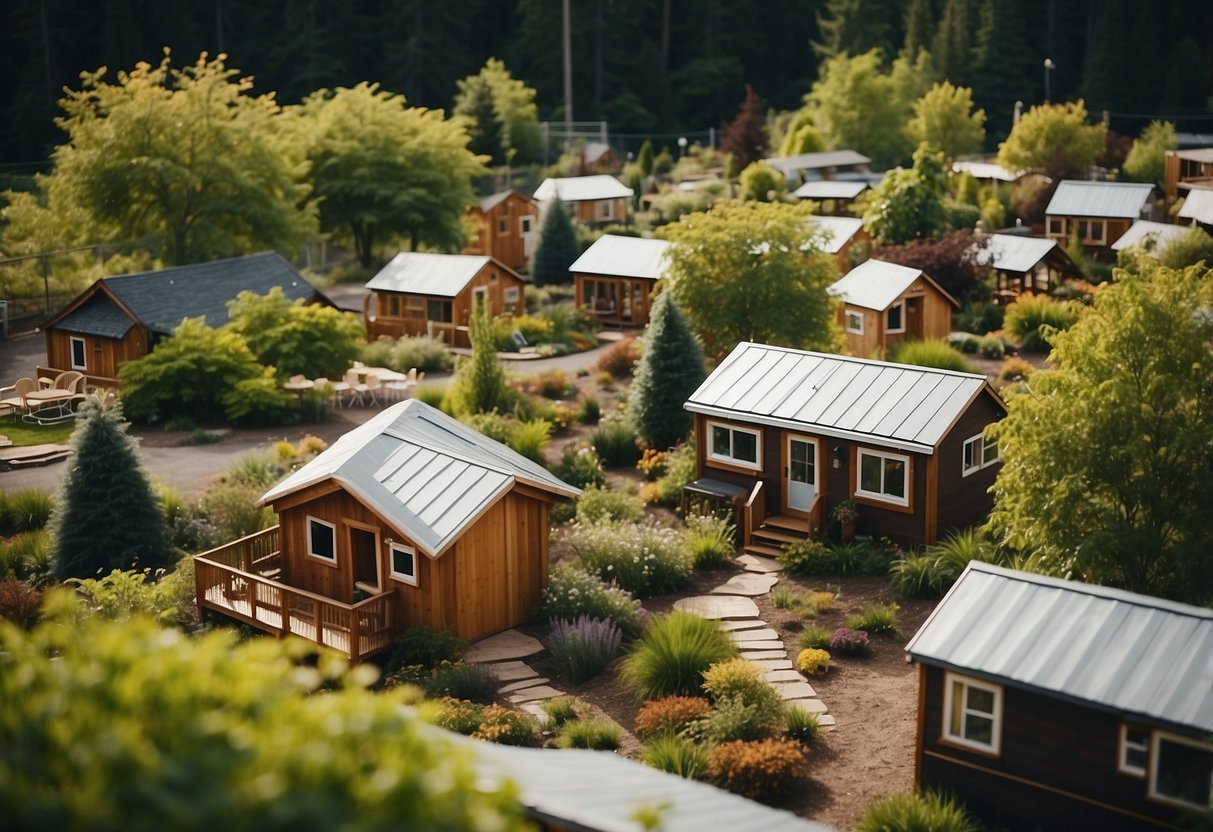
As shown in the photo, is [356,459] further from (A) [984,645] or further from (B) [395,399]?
(B) [395,399]

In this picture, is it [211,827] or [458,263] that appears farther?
[458,263]

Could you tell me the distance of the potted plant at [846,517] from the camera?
2458cm

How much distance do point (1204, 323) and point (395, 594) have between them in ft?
39.8

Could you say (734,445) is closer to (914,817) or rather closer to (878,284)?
(914,817)

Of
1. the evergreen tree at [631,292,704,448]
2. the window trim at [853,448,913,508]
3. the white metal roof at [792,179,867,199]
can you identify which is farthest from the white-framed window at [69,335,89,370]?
the white metal roof at [792,179,867,199]

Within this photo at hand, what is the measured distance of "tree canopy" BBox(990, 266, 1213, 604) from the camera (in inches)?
702

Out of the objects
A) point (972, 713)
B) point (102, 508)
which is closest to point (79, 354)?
point (102, 508)

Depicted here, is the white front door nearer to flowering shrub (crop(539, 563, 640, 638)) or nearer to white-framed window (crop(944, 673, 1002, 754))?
flowering shrub (crop(539, 563, 640, 638))

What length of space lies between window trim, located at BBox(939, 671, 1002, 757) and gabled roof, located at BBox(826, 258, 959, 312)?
2148 centimetres

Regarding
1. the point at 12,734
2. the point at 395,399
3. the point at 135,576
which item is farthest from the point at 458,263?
the point at 12,734

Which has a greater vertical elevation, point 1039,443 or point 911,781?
point 1039,443

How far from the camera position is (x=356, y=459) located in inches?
860

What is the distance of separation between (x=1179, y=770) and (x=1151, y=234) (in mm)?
31904

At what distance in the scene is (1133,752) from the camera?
1442cm
